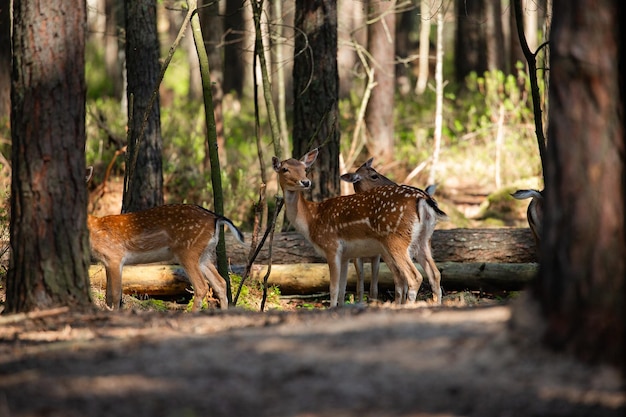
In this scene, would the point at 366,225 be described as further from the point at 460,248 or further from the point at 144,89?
the point at 144,89

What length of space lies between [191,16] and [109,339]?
172 inches

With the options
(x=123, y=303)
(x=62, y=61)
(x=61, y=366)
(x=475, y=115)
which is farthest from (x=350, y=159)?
(x=61, y=366)

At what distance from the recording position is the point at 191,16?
31.4 ft

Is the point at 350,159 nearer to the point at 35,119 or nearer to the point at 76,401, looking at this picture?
the point at 35,119

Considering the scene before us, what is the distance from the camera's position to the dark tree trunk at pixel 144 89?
40.4 feet

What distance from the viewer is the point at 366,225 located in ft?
34.0

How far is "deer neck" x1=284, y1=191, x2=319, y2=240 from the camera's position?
10.9 m

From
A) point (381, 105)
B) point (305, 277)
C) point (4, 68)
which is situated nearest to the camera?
point (305, 277)

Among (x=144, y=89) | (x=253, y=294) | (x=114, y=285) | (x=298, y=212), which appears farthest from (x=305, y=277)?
(x=144, y=89)

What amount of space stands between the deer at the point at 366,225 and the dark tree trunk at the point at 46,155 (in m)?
3.48

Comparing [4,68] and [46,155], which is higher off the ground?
[4,68]

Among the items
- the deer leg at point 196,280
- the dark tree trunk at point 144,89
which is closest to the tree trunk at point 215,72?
the dark tree trunk at point 144,89

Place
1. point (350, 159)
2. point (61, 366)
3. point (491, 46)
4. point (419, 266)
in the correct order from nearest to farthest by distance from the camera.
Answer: point (61, 366) < point (419, 266) < point (350, 159) < point (491, 46)

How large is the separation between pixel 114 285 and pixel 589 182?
6416 mm
